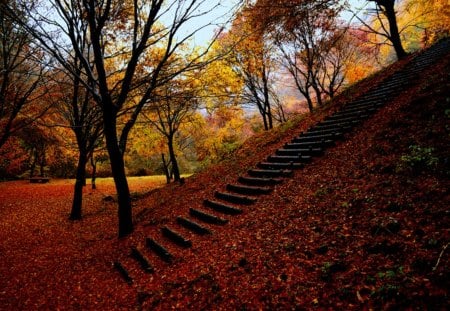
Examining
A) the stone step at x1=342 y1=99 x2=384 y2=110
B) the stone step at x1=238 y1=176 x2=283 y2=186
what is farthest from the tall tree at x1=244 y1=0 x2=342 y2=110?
the stone step at x1=238 y1=176 x2=283 y2=186

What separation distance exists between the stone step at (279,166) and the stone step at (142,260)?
209 inches

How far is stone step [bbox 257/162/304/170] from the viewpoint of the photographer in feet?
31.5

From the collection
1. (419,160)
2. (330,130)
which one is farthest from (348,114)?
(419,160)

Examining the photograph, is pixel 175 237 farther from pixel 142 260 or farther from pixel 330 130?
pixel 330 130

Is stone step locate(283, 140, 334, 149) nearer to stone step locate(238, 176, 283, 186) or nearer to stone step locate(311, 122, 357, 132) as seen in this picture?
stone step locate(311, 122, 357, 132)

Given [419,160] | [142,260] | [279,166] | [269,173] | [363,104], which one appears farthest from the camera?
[363,104]

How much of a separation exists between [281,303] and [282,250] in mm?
1360

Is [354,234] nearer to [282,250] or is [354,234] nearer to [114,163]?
[282,250]

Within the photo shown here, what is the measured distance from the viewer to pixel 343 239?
500cm

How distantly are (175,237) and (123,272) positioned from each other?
1.60 meters

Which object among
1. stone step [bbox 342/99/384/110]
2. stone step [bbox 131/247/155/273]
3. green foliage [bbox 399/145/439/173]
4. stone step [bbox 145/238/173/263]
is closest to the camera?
green foliage [bbox 399/145/439/173]

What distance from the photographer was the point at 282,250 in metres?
5.44

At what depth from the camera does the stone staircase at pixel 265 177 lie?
26.1 feet

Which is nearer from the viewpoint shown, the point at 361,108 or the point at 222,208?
the point at 222,208
